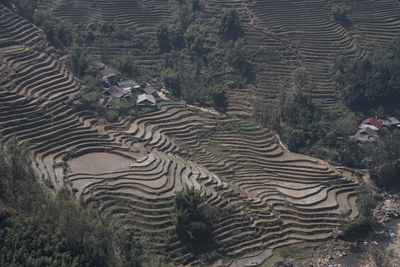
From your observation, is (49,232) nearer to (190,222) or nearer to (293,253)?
(190,222)

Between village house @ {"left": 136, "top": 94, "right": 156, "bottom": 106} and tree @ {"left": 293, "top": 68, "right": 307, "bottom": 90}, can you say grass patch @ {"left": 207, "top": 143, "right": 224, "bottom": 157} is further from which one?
tree @ {"left": 293, "top": 68, "right": 307, "bottom": 90}

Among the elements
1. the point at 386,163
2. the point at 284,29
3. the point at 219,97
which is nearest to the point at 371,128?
the point at 386,163

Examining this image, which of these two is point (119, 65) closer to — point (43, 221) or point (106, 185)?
point (106, 185)

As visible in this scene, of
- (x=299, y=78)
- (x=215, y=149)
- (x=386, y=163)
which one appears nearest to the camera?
(x=386, y=163)

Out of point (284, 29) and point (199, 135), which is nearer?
point (199, 135)

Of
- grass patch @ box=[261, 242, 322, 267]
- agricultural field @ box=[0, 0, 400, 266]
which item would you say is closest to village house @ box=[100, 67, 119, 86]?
agricultural field @ box=[0, 0, 400, 266]

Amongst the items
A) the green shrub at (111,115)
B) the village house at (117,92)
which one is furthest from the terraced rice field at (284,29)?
the green shrub at (111,115)

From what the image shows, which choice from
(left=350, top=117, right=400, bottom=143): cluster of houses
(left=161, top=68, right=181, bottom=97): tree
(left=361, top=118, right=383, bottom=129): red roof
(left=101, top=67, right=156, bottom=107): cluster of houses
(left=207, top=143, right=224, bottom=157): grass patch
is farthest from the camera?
(left=161, top=68, right=181, bottom=97): tree
